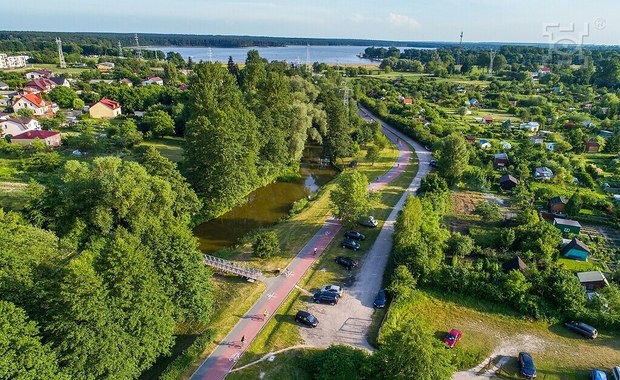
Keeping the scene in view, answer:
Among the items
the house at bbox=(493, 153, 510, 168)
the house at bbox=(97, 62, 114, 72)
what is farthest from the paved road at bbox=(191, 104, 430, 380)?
the house at bbox=(97, 62, 114, 72)

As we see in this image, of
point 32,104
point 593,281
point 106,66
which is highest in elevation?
point 106,66

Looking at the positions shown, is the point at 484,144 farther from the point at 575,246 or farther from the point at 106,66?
the point at 106,66

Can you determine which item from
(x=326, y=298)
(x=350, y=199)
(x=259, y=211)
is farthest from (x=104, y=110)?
(x=326, y=298)

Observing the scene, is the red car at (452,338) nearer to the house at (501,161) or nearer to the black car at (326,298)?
the black car at (326,298)

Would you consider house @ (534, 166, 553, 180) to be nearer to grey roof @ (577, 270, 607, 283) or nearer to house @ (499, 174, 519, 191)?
house @ (499, 174, 519, 191)

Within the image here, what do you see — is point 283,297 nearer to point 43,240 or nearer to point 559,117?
point 43,240

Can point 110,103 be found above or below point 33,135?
above
